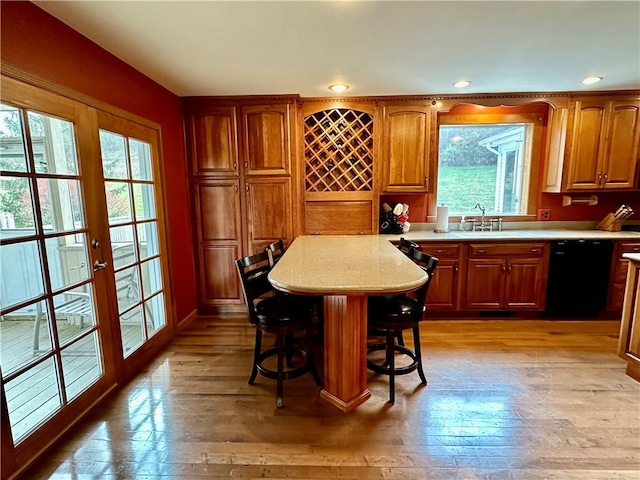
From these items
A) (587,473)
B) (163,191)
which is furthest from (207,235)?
(587,473)

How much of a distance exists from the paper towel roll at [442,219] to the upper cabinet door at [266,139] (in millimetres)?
1702

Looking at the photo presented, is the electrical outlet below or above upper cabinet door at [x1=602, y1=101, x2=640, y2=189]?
below

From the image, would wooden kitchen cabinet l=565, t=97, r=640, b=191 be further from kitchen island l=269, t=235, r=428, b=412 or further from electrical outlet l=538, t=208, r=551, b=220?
kitchen island l=269, t=235, r=428, b=412

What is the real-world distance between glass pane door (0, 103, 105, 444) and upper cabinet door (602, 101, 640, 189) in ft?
14.9

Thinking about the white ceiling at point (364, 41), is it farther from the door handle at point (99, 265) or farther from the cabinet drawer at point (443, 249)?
the cabinet drawer at point (443, 249)

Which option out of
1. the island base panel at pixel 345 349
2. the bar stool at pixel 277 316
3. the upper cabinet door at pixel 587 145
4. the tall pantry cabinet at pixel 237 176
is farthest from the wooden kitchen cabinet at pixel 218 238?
the upper cabinet door at pixel 587 145

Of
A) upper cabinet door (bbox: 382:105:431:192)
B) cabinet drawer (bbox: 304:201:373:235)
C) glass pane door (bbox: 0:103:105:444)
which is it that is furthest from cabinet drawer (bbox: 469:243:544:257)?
glass pane door (bbox: 0:103:105:444)

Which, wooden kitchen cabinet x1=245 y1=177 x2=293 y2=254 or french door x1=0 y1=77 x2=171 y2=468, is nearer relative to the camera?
french door x1=0 y1=77 x2=171 y2=468

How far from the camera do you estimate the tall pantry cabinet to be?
3.21 metres

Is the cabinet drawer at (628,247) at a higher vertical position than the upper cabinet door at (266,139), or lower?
lower

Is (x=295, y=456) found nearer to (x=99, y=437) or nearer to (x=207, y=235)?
(x=99, y=437)

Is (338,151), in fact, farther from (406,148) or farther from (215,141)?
(215,141)

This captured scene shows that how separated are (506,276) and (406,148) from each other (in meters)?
1.63

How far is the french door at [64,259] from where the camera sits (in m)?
→ 1.52
